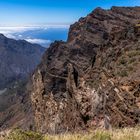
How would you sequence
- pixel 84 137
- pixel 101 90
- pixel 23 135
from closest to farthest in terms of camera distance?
pixel 23 135
pixel 84 137
pixel 101 90

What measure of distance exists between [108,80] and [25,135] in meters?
24.1

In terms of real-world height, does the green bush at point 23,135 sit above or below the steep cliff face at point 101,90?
above

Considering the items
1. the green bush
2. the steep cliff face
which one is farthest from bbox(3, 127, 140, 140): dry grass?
the steep cliff face

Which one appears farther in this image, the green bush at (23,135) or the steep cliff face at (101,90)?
the steep cliff face at (101,90)

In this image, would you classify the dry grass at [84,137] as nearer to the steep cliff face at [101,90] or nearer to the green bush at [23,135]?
the green bush at [23,135]

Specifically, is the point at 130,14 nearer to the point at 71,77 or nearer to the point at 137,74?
the point at 71,77

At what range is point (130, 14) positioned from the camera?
111312 millimetres

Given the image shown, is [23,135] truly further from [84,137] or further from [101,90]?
[101,90]

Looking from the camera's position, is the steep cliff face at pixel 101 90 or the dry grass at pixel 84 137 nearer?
the dry grass at pixel 84 137

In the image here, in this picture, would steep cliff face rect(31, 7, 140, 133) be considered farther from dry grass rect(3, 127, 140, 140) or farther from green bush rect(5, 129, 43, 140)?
green bush rect(5, 129, 43, 140)

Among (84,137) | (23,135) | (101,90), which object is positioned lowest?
(101,90)

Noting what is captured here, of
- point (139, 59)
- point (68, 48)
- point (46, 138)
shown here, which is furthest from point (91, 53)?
point (46, 138)

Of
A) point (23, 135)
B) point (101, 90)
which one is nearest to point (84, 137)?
point (23, 135)

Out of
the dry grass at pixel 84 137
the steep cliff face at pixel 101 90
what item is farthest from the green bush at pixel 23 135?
the steep cliff face at pixel 101 90
